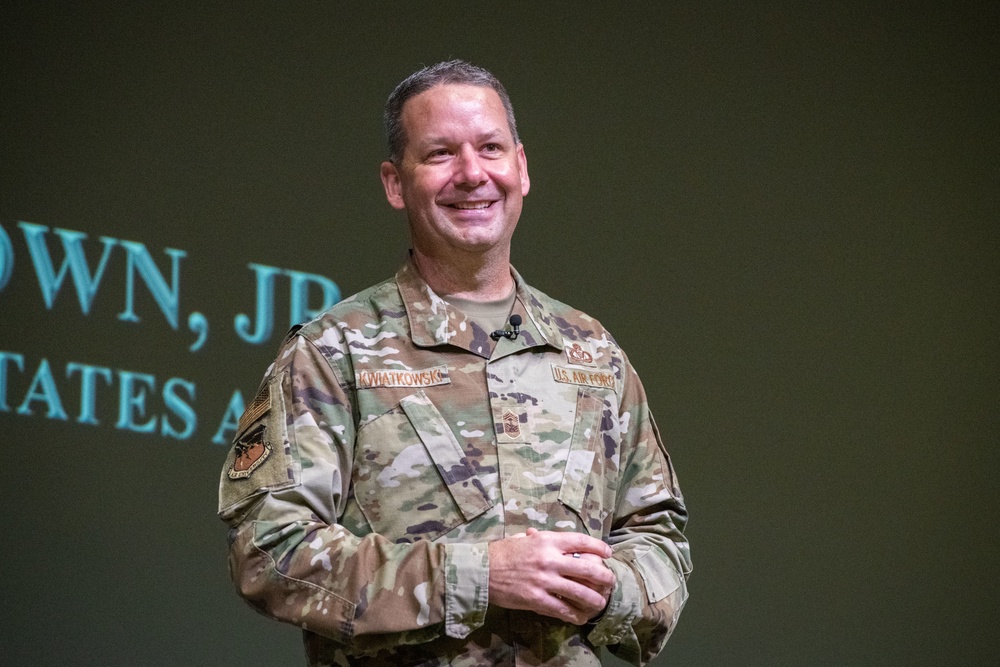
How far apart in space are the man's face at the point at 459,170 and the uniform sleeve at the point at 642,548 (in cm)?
35

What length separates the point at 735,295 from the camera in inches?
142

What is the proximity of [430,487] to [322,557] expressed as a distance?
0.64ft

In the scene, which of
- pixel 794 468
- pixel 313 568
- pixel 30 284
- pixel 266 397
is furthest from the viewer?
pixel 794 468

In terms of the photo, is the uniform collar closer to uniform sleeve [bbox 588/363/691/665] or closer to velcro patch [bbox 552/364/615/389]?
velcro patch [bbox 552/364/615/389]

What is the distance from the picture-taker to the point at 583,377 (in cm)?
188

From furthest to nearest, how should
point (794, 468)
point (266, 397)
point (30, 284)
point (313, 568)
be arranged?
point (794, 468) < point (30, 284) < point (266, 397) < point (313, 568)

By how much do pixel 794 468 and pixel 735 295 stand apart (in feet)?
1.81

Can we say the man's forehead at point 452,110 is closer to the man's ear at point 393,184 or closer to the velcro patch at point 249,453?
the man's ear at point 393,184

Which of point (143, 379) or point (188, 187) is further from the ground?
point (188, 187)

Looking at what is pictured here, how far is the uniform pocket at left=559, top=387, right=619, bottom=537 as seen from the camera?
69.6 inches

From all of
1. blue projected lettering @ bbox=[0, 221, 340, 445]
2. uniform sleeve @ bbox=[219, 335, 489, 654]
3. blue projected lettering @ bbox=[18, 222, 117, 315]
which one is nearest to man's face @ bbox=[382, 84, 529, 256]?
uniform sleeve @ bbox=[219, 335, 489, 654]

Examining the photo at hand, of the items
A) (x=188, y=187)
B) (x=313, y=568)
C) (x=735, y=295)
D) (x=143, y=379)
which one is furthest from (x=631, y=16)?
(x=313, y=568)

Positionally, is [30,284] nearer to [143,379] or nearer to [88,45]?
[143,379]

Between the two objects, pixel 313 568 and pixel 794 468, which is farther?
pixel 794 468
